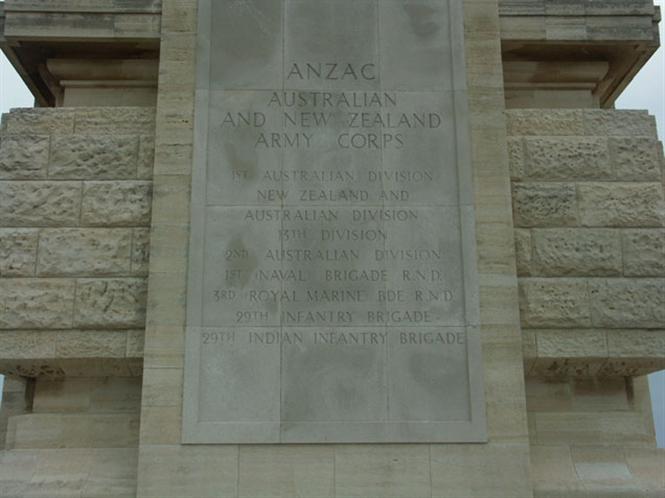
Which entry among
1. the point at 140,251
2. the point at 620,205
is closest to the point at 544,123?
the point at 620,205

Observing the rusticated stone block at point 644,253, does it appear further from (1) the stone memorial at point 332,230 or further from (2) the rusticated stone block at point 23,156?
(2) the rusticated stone block at point 23,156

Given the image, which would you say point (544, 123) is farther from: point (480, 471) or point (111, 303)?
point (111, 303)

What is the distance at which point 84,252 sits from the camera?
909cm

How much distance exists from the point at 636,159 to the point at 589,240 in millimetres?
1282

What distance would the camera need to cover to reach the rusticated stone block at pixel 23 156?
9.34 meters

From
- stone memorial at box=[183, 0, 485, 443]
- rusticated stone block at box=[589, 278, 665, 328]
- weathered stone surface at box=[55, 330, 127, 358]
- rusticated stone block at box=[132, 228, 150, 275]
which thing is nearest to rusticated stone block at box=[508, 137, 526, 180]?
stone memorial at box=[183, 0, 485, 443]

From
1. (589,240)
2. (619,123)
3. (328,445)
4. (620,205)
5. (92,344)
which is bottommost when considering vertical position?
(328,445)

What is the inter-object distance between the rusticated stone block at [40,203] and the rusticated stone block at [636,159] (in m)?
6.75

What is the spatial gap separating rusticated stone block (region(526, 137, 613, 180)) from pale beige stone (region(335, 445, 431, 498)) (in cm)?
378

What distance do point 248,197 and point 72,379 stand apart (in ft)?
10.2

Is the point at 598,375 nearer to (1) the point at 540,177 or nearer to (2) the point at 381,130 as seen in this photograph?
(1) the point at 540,177

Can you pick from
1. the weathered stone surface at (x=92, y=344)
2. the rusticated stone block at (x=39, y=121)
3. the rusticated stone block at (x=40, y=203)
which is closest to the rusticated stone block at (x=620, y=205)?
the weathered stone surface at (x=92, y=344)

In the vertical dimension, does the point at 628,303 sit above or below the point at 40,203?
below

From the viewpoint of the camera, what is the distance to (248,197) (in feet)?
29.6
